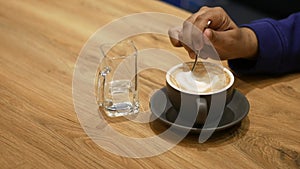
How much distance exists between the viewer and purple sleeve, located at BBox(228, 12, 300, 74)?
4.03 ft

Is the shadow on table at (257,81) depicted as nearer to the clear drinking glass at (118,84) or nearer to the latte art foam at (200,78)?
the latte art foam at (200,78)

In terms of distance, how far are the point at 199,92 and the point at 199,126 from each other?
0.22ft

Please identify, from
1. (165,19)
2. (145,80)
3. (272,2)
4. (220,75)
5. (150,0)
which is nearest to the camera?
(220,75)

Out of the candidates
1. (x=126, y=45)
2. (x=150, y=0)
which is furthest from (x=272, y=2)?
(x=126, y=45)

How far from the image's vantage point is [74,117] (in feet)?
3.46

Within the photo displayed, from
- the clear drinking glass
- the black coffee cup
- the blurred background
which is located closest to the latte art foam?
the black coffee cup

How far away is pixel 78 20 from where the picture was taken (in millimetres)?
1498

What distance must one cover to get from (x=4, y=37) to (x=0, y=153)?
0.54 metres

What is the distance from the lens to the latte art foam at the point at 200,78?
101 centimetres

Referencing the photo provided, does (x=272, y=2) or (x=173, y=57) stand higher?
(x=173, y=57)

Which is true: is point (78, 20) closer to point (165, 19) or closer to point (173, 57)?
point (165, 19)

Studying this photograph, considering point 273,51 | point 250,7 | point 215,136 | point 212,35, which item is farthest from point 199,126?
point 250,7

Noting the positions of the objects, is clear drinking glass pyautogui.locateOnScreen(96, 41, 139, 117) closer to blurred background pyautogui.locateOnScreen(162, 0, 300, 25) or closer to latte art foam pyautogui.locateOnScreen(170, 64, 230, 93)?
latte art foam pyautogui.locateOnScreen(170, 64, 230, 93)

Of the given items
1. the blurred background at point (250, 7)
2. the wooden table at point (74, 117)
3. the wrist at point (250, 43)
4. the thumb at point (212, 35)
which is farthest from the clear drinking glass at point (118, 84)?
the blurred background at point (250, 7)
